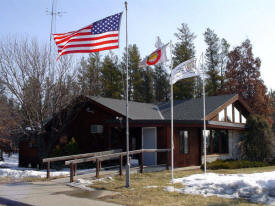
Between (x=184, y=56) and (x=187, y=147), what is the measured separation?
84.4ft

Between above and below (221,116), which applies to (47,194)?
below

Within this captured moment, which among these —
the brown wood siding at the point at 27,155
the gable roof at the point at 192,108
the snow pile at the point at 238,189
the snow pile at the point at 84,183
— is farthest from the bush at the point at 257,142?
the brown wood siding at the point at 27,155

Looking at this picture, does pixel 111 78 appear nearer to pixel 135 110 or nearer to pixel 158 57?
pixel 135 110

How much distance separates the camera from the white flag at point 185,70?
1373 centimetres

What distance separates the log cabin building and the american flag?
6284 mm

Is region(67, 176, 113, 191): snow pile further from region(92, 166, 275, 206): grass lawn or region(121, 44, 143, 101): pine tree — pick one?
region(121, 44, 143, 101): pine tree

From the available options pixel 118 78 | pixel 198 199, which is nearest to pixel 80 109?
pixel 198 199

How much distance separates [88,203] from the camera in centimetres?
901

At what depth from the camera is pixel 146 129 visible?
1875 centimetres

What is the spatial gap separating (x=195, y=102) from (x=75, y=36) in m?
12.7

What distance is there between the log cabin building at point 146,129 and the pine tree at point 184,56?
17.0 metres

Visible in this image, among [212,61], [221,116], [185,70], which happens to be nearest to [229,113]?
[221,116]

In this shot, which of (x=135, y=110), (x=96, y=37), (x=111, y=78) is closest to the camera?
(x=96, y=37)

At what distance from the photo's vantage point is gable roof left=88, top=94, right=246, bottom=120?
751 inches
